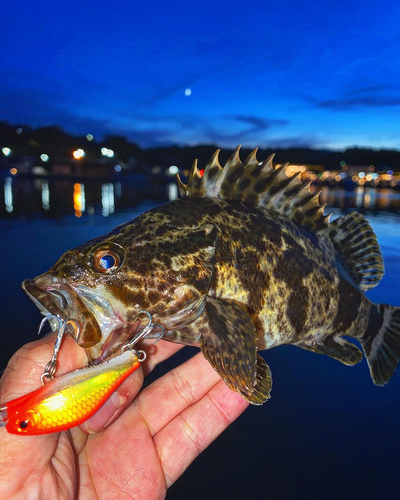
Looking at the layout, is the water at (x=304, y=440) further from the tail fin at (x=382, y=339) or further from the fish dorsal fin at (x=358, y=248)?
the fish dorsal fin at (x=358, y=248)

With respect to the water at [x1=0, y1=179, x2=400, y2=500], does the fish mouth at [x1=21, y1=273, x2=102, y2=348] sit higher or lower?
higher

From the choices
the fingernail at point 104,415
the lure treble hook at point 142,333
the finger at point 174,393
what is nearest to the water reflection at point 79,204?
the finger at point 174,393

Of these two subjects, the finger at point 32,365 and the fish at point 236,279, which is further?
the fish at point 236,279

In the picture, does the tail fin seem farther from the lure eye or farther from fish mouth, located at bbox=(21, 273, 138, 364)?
the lure eye

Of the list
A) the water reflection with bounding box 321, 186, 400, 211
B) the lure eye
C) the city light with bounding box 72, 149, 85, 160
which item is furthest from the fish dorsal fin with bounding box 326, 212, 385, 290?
the city light with bounding box 72, 149, 85, 160

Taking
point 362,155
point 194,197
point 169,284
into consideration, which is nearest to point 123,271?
point 169,284

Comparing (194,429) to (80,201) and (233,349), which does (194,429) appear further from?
(80,201)
